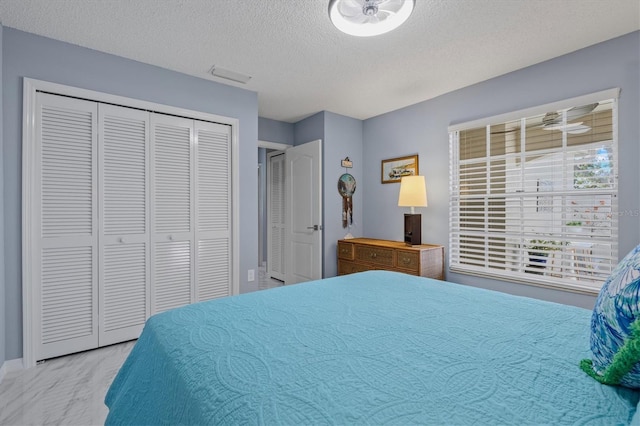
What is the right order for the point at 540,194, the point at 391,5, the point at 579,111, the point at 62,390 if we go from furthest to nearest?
the point at 540,194 < the point at 579,111 < the point at 62,390 < the point at 391,5

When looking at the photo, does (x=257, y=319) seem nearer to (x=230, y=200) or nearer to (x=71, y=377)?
(x=71, y=377)

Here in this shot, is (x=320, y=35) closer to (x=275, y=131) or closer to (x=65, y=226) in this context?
(x=275, y=131)

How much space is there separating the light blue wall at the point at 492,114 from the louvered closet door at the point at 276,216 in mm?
1382

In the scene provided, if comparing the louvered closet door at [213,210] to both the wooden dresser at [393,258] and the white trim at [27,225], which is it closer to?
the white trim at [27,225]

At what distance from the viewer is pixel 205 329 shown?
3.81ft

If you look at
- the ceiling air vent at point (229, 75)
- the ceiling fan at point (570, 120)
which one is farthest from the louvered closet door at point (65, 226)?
the ceiling fan at point (570, 120)

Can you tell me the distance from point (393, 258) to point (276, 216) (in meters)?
2.31

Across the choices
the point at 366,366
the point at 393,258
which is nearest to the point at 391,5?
the point at 366,366

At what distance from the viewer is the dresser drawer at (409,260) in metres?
3.15

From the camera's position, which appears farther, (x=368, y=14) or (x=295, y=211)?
(x=295, y=211)

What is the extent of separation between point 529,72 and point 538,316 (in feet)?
8.24

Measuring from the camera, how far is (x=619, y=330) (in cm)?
70

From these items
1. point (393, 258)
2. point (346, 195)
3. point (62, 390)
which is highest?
point (346, 195)

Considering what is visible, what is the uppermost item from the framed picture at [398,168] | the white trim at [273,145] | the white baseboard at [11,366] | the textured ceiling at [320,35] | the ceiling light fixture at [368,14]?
the textured ceiling at [320,35]
